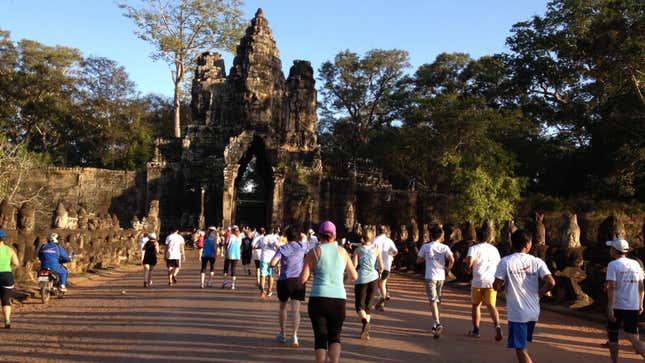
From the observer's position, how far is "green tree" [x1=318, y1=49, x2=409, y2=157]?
6372 centimetres

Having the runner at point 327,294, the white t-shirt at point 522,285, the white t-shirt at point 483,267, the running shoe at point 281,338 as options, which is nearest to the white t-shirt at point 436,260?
the white t-shirt at point 483,267

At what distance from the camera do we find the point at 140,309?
12.4m

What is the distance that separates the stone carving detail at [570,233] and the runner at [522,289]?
10.4m

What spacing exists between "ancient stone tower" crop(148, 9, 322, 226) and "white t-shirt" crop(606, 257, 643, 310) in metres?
38.1

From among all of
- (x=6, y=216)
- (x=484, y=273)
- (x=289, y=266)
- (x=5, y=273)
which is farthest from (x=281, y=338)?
(x=6, y=216)

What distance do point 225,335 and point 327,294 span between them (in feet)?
11.2

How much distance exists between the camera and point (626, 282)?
7.54 metres

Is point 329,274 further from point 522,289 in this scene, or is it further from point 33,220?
point 33,220

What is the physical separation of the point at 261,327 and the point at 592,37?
29.8m

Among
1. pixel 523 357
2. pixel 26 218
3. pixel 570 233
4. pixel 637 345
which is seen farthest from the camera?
pixel 570 233

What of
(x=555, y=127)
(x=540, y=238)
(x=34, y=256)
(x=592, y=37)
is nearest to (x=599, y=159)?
(x=555, y=127)

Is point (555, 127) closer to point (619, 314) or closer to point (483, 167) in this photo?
point (483, 167)

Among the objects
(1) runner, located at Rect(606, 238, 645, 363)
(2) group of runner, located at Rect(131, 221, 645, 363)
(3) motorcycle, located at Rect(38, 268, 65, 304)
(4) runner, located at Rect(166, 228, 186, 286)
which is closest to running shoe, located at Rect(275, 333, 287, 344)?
(2) group of runner, located at Rect(131, 221, 645, 363)

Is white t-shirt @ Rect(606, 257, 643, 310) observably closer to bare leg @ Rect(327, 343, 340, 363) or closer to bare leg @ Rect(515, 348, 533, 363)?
bare leg @ Rect(515, 348, 533, 363)
